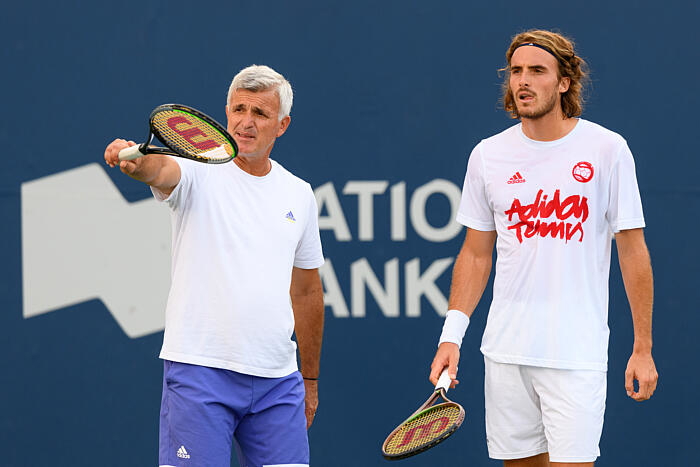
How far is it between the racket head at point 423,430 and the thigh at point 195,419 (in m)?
0.48

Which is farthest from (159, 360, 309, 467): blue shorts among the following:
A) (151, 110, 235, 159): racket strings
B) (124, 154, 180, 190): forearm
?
(151, 110, 235, 159): racket strings

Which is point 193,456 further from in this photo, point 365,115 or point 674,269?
point 674,269

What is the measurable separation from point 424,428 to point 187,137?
1076 millimetres

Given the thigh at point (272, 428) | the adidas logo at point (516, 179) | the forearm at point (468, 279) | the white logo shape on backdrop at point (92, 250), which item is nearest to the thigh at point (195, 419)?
the thigh at point (272, 428)

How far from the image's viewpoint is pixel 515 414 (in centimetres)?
333

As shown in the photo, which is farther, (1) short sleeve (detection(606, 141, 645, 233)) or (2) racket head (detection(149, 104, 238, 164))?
(1) short sleeve (detection(606, 141, 645, 233))

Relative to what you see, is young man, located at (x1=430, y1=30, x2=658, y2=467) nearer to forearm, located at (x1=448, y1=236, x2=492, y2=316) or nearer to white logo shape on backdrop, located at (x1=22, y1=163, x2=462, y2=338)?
forearm, located at (x1=448, y1=236, x2=492, y2=316)

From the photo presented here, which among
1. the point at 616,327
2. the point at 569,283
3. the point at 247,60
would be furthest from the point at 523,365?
the point at 247,60

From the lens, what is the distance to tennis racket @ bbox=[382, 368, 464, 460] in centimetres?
296

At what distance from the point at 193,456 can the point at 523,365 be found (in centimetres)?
104

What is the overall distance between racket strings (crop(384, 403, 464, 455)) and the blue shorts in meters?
0.35

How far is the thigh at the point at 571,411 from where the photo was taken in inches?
125

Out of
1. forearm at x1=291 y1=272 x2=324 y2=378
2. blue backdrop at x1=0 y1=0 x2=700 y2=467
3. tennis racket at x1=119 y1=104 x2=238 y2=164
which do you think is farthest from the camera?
blue backdrop at x1=0 y1=0 x2=700 y2=467

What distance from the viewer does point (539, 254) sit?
3254 millimetres
